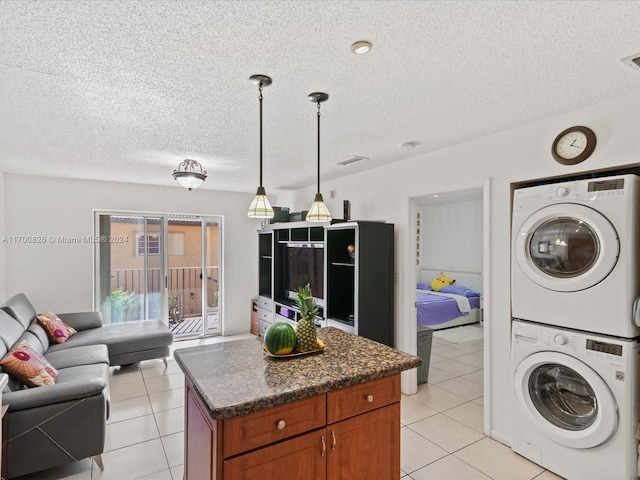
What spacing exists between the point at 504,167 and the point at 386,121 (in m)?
1.05

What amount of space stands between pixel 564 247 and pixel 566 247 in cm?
1

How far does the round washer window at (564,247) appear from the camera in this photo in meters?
2.22

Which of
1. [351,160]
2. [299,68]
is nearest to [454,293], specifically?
[351,160]

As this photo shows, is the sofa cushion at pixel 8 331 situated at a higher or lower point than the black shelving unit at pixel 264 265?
lower

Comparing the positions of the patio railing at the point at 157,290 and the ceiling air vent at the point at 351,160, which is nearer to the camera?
the ceiling air vent at the point at 351,160

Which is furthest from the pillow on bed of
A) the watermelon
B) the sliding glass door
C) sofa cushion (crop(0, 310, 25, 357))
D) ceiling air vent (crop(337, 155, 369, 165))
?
sofa cushion (crop(0, 310, 25, 357))

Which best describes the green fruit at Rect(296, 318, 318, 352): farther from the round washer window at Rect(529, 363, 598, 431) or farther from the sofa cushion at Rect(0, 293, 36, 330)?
the sofa cushion at Rect(0, 293, 36, 330)

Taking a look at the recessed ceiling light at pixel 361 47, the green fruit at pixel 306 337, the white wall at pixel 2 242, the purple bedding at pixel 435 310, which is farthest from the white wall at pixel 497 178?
the white wall at pixel 2 242

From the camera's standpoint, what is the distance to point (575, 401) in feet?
7.61

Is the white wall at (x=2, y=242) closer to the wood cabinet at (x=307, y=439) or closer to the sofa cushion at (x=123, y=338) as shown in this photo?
the sofa cushion at (x=123, y=338)

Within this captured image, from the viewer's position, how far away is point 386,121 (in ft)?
8.52

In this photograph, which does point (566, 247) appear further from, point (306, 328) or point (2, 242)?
point (2, 242)

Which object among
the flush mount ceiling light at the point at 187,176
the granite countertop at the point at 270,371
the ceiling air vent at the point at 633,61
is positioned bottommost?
the granite countertop at the point at 270,371

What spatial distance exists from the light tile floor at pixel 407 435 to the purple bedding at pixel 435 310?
1.41 metres
